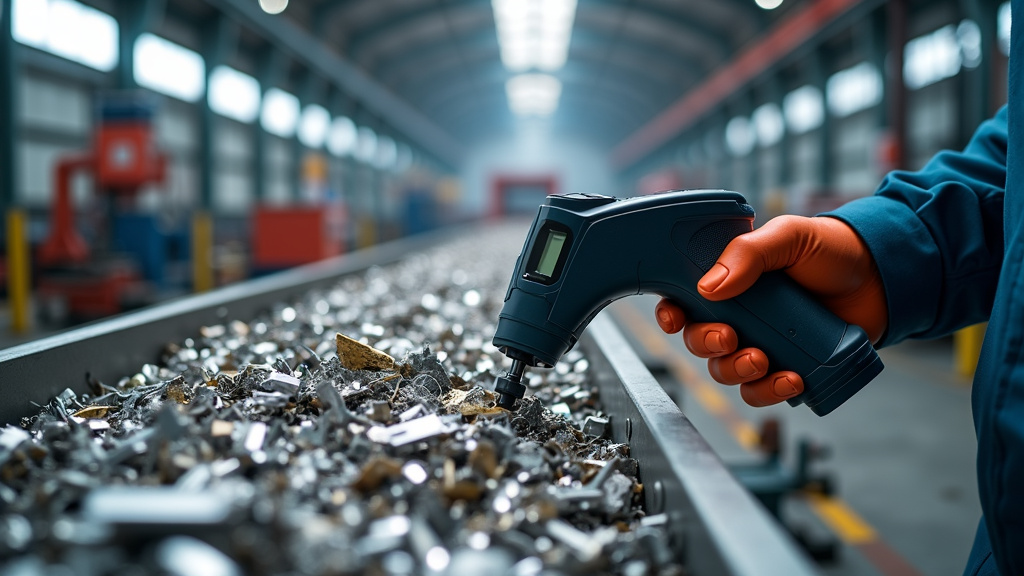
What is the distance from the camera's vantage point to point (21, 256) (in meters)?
5.77

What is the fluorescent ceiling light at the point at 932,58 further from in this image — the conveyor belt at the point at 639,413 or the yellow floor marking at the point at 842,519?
the conveyor belt at the point at 639,413

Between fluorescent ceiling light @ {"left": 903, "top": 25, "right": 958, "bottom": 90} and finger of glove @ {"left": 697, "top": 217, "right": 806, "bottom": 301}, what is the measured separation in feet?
31.5

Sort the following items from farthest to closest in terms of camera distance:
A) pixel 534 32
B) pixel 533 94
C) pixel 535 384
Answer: pixel 533 94 → pixel 534 32 → pixel 535 384

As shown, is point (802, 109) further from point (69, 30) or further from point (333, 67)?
point (69, 30)

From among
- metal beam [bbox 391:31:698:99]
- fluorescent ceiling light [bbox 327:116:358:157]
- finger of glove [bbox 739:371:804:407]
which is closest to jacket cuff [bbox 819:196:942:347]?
finger of glove [bbox 739:371:804:407]

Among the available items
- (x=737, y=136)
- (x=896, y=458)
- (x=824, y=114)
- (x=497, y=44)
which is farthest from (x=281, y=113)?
(x=896, y=458)

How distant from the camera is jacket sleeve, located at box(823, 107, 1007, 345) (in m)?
1.30

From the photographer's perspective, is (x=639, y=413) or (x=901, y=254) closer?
(x=639, y=413)

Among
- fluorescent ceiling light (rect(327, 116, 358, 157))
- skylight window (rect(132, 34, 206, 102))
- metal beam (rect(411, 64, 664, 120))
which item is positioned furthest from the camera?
metal beam (rect(411, 64, 664, 120))

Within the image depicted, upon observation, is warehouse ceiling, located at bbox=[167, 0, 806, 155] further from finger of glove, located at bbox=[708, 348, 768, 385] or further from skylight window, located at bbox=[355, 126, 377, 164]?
finger of glove, located at bbox=[708, 348, 768, 385]

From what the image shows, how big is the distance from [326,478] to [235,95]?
1412 centimetres

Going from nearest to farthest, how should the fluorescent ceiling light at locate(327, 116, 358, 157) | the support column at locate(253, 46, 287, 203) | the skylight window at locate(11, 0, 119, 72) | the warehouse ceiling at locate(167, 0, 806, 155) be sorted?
the skylight window at locate(11, 0, 119, 72)
the support column at locate(253, 46, 287, 203)
the warehouse ceiling at locate(167, 0, 806, 155)
the fluorescent ceiling light at locate(327, 116, 358, 157)

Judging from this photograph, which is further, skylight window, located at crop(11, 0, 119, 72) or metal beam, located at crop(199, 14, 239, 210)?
metal beam, located at crop(199, 14, 239, 210)

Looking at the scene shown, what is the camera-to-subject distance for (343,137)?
64.5ft
